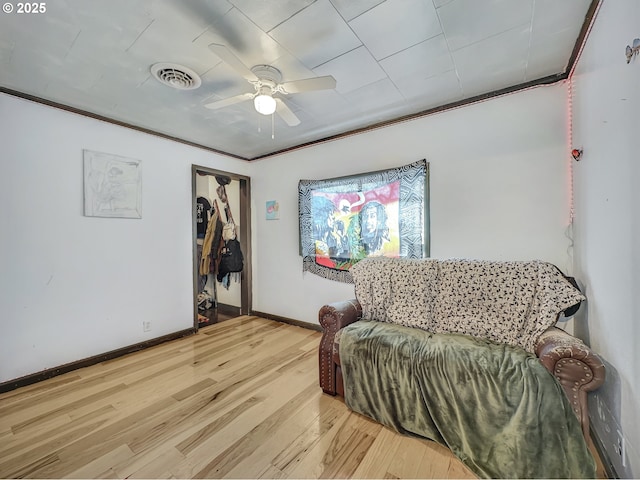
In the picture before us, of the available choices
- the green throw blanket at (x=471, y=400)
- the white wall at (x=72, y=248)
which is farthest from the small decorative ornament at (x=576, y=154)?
the white wall at (x=72, y=248)

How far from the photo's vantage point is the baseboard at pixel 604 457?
1.22 m

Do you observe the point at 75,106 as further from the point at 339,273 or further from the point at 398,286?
the point at 398,286

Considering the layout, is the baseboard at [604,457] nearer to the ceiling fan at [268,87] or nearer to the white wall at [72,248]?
the ceiling fan at [268,87]

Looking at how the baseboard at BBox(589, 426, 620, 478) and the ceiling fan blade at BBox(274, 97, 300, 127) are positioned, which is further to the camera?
the ceiling fan blade at BBox(274, 97, 300, 127)

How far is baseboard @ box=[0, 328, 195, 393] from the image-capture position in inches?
81.4

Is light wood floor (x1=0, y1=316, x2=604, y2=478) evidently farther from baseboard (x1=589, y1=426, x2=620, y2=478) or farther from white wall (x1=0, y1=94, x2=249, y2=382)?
baseboard (x1=589, y1=426, x2=620, y2=478)

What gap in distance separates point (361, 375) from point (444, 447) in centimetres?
55

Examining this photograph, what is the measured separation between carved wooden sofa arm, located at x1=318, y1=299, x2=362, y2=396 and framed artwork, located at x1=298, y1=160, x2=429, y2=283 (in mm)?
992

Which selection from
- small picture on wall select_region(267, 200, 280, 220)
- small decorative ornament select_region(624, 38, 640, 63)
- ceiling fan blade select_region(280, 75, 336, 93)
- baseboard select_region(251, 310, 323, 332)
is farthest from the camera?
small picture on wall select_region(267, 200, 280, 220)

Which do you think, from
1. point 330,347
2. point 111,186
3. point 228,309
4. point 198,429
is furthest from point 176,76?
point 228,309

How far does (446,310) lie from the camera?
6.31 ft

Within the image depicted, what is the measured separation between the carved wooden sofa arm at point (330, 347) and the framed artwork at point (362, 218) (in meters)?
0.99

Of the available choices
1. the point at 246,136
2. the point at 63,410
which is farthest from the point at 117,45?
the point at 63,410

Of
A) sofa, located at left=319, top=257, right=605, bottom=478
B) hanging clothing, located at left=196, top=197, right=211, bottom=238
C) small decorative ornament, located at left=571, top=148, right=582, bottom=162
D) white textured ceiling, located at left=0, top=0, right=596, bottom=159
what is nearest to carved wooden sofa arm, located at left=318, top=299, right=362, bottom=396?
sofa, located at left=319, top=257, right=605, bottom=478
